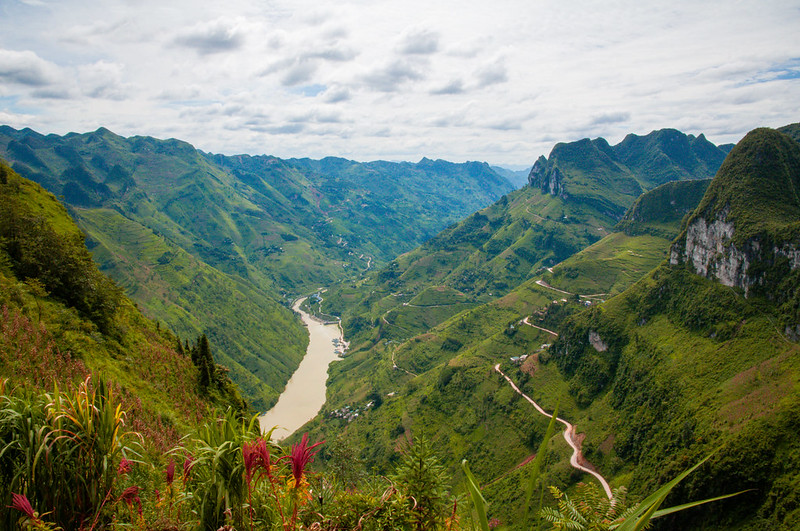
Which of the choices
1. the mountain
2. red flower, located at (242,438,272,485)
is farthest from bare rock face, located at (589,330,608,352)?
red flower, located at (242,438,272,485)

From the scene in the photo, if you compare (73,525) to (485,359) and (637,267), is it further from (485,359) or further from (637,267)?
(637,267)

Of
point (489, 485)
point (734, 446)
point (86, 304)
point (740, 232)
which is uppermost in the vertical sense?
point (86, 304)

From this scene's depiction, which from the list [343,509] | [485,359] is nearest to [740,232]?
[485,359]

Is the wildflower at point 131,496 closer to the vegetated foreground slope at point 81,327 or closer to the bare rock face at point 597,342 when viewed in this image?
the vegetated foreground slope at point 81,327

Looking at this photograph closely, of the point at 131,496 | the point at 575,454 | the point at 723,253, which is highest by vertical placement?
the point at 131,496

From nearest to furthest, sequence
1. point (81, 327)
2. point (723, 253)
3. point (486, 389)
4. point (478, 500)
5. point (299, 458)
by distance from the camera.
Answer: point (478, 500) → point (299, 458) → point (81, 327) → point (723, 253) → point (486, 389)

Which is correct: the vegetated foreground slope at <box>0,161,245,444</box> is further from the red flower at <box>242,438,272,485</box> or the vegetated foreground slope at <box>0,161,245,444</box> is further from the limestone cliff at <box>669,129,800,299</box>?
the limestone cliff at <box>669,129,800,299</box>

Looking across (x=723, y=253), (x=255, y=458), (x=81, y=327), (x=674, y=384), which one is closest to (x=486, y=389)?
(x=674, y=384)

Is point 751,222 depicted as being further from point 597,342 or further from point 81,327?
point 81,327
